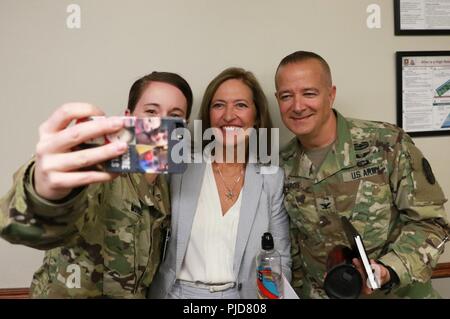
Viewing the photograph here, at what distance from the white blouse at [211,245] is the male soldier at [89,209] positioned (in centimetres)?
10

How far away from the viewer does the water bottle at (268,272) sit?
0.88 metres

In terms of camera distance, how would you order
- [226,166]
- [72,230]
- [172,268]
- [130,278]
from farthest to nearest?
[226,166] < [172,268] < [130,278] < [72,230]

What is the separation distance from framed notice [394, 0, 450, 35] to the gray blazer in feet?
2.73

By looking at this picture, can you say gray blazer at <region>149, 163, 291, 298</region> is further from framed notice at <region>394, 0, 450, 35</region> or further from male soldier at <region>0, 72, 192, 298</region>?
framed notice at <region>394, 0, 450, 35</region>

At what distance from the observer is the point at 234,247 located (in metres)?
0.98

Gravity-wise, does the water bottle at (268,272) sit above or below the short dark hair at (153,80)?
below

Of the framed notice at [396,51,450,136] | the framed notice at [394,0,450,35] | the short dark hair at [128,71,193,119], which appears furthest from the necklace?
the framed notice at [394,0,450,35]

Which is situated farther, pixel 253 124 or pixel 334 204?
pixel 253 124

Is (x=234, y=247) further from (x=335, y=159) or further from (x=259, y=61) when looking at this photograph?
(x=259, y=61)

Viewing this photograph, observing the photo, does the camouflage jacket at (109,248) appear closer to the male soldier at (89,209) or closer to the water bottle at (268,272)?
the male soldier at (89,209)

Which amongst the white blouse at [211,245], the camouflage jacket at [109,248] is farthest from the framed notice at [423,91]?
the camouflage jacket at [109,248]
